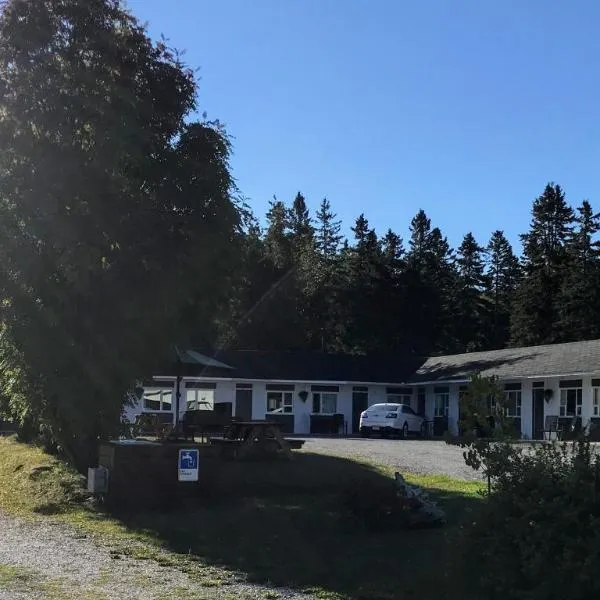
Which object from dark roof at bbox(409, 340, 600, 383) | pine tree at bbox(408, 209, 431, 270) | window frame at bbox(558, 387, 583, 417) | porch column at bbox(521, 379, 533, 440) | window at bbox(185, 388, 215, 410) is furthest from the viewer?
pine tree at bbox(408, 209, 431, 270)

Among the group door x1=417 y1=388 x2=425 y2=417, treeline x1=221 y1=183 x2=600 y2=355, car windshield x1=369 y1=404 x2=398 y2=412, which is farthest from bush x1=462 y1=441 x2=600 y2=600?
treeline x1=221 y1=183 x2=600 y2=355

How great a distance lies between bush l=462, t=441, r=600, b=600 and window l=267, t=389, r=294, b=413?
34.9 m

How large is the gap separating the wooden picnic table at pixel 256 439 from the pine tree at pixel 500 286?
5229 centimetres

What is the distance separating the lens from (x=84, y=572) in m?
8.09

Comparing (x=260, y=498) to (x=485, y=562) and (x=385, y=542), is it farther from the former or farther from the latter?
(x=485, y=562)

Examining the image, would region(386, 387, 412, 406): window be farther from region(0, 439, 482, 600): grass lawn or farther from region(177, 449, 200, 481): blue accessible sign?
region(177, 449, 200, 481): blue accessible sign

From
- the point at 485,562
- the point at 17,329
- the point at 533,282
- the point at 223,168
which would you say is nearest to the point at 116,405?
the point at 17,329

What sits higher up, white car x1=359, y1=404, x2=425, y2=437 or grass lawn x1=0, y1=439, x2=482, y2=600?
white car x1=359, y1=404, x2=425, y2=437

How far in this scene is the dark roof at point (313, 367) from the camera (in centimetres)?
4031

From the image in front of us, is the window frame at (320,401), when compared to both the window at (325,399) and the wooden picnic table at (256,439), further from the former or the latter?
the wooden picnic table at (256,439)

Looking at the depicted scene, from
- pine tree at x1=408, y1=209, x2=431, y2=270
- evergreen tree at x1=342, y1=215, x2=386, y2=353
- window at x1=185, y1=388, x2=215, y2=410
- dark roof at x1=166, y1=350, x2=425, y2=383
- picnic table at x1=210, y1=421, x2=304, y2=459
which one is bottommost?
picnic table at x1=210, y1=421, x2=304, y2=459

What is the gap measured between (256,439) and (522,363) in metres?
22.1

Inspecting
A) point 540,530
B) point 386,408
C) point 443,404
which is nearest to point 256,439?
point 540,530

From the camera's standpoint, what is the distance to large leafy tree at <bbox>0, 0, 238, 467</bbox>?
13906mm
